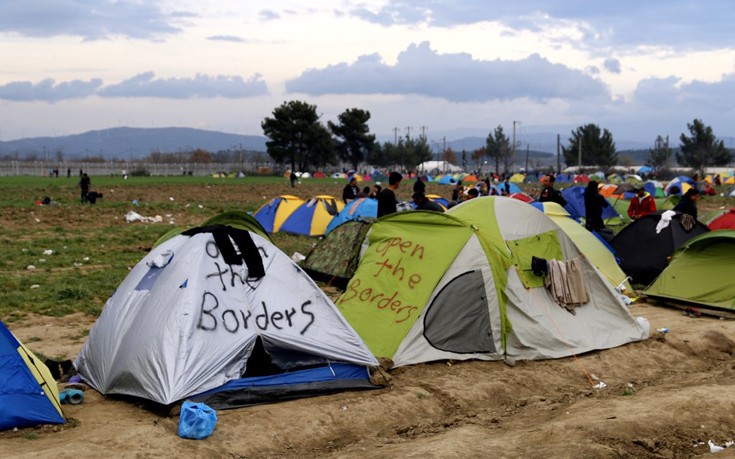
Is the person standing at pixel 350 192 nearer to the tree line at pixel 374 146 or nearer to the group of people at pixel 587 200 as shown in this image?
the group of people at pixel 587 200

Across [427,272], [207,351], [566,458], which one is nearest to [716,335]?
[427,272]

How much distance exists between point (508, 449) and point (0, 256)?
45.7 ft

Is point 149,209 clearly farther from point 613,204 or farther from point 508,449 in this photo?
point 508,449

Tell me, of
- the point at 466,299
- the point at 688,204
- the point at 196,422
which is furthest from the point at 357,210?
the point at 196,422

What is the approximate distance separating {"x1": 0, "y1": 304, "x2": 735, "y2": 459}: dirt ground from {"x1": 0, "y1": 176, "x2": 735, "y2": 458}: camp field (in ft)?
0.05

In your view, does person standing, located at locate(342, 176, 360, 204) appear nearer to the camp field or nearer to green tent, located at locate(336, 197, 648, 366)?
the camp field

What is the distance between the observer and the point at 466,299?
9.74 metres

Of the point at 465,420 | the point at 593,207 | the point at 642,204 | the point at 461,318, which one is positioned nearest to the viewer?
the point at 465,420

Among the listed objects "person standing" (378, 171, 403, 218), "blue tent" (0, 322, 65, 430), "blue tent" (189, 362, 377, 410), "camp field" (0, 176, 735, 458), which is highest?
"person standing" (378, 171, 403, 218)

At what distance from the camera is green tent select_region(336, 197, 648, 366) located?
9562 millimetres

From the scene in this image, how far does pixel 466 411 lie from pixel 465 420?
12.6 inches

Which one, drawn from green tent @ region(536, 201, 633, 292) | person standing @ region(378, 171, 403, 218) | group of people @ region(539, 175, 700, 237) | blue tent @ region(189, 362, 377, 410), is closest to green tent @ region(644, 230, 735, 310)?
green tent @ region(536, 201, 633, 292)

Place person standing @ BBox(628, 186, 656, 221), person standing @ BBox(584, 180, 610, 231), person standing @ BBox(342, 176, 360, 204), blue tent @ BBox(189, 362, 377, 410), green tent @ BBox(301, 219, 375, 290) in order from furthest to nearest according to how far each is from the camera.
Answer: person standing @ BBox(342, 176, 360, 204) < person standing @ BBox(628, 186, 656, 221) < person standing @ BBox(584, 180, 610, 231) < green tent @ BBox(301, 219, 375, 290) < blue tent @ BBox(189, 362, 377, 410)

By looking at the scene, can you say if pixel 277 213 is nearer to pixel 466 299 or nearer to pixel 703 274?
pixel 703 274
